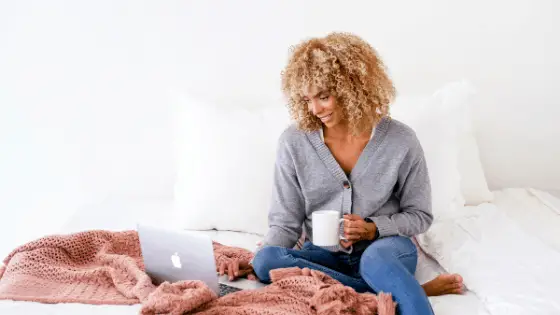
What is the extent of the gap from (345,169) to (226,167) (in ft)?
1.47

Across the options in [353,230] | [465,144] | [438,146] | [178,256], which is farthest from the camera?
[465,144]

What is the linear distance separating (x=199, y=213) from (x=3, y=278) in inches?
25.1

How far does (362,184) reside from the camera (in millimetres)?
1778

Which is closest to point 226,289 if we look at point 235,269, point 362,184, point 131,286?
point 235,269

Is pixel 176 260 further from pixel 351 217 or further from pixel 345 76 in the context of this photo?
pixel 345 76

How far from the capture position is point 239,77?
2479 millimetres

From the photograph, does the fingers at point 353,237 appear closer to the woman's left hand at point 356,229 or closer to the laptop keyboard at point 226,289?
the woman's left hand at point 356,229

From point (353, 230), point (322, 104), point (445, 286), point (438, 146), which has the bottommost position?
point (445, 286)

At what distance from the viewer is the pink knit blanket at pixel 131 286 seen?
138cm

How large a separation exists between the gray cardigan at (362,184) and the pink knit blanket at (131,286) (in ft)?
0.58

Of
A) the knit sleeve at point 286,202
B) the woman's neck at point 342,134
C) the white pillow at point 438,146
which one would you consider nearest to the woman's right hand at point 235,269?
the knit sleeve at point 286,202

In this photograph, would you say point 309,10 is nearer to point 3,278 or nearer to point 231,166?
point 231,166

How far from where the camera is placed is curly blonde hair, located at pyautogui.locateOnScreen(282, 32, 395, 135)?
1715 mm

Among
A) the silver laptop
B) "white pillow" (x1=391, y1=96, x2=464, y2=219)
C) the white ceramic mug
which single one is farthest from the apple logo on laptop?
"white pillow" (x1=391, y1=96, x2=464, y2=219)
